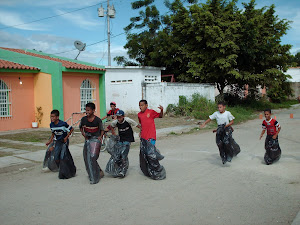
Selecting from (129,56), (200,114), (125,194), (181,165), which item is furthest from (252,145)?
(129,56)

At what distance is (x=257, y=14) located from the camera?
2395cm

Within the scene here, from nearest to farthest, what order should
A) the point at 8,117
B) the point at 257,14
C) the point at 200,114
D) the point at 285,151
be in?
the point at 285,151, the point at 8,117, the point at 200,114, the point at 257,14

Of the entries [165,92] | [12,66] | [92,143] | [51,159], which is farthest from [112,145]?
[165,92]

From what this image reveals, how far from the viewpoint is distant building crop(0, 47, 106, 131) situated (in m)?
15.6

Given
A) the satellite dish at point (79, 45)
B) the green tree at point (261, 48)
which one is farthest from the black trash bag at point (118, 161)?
the green tree at point (261, 48)

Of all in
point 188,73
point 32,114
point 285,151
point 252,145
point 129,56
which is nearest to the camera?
point 285,151

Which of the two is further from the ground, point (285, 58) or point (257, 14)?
point (257, 14)

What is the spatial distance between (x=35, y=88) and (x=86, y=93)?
283 centimetres

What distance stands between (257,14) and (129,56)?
11.7 meters

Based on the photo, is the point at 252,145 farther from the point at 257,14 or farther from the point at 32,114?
the point at 257,14

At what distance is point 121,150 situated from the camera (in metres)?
6.55

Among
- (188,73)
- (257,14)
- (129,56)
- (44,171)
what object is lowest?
(44,171)

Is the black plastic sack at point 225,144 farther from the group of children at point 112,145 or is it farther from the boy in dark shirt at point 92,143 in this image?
the boy in dark shirt at point 92,143

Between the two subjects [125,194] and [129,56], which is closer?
[125,194]
